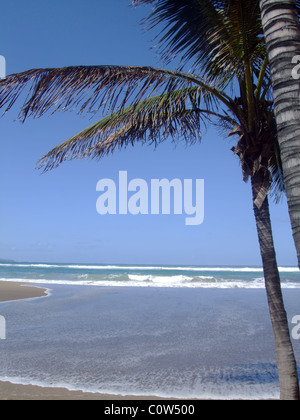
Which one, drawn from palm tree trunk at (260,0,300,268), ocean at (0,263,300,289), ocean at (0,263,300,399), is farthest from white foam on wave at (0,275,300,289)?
palm tree trunk at (260,0,300,268)

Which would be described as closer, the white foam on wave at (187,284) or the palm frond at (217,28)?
the palm frond at (217,28)

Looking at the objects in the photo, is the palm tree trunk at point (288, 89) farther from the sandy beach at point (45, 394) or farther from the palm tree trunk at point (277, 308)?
the sandy beach at point (45, 394)

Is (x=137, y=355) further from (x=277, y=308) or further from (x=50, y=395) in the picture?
(x=277, y=308)

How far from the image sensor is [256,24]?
153 inches

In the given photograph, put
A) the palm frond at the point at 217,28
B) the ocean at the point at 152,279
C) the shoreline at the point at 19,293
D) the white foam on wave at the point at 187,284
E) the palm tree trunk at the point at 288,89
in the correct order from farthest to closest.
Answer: the ocean at the point at 152,279 < the white foam on wave at the point at 187,284 < the shoreline at the point at 19,293 < the palm frond at the point at 217,28 < the palm tree trunk at the point at 288,89

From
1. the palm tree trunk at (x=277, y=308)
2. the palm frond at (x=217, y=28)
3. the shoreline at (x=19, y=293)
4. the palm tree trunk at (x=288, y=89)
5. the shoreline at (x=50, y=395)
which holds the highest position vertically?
the palm frond at (x=217, y=28)

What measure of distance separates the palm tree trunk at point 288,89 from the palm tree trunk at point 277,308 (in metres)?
1.97

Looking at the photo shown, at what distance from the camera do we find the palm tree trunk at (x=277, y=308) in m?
3.76

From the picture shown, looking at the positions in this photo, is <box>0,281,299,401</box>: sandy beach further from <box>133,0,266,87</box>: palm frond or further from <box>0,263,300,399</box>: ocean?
<box>133,0,266,87</box>: palm frond

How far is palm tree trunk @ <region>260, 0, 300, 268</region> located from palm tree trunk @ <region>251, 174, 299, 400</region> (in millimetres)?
1968

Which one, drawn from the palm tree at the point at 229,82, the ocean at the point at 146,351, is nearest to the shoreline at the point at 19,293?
the ocean at the point at 146,351

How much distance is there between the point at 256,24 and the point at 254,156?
1.39 metres

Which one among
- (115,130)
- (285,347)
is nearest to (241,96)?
(115,130)

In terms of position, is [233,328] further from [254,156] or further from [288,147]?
[288,147]
